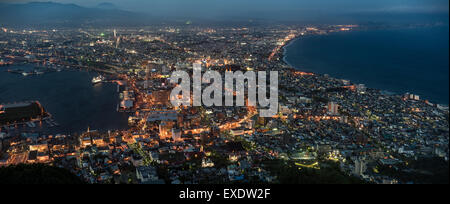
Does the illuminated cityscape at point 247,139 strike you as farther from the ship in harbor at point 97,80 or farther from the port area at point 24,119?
the ship in harbor at point 97,80

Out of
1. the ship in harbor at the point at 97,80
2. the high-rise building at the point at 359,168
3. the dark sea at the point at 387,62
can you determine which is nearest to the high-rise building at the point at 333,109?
the dark sea at the point at 387,62

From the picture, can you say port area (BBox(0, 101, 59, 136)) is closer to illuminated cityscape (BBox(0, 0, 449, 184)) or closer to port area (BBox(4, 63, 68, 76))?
illuminated cityscape (BBox(0, 0, 449, 184))

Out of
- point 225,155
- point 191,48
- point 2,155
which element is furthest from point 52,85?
point 191,48

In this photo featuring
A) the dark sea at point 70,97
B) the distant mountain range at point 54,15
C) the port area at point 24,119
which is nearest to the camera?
the port area at point 24,119

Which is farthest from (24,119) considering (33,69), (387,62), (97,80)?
(387,62)

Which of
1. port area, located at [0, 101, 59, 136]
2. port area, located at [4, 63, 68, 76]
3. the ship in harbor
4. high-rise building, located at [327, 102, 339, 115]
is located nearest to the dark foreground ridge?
port area, located at [0, 101, 59, 136]

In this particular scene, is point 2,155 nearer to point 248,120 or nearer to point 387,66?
point 248,120
